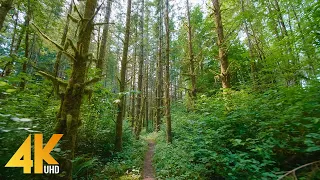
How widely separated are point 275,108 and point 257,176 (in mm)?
1790

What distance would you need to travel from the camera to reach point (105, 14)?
8867 mm

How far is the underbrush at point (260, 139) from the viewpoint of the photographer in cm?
290

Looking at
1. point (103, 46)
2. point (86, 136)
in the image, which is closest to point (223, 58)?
point (103, 46)

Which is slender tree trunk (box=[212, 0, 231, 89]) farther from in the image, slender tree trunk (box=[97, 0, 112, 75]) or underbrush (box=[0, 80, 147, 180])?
slender tree trunk (box=[97, 0, 112, 75])

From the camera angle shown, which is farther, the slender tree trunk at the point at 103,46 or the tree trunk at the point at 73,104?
the slender tree trunk at the point at 103,46

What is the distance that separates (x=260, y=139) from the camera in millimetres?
3496

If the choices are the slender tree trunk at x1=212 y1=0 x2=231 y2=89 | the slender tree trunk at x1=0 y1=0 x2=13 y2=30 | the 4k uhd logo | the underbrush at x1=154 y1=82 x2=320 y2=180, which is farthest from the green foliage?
the slender tree trunk at x1=0 y1=0 x2=13 y2=30

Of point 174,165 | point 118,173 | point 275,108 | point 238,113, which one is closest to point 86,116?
point 118,173

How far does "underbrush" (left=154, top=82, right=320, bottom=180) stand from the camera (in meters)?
2.90

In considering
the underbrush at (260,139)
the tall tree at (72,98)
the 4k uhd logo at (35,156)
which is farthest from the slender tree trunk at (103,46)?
the underbrush at (260,139)

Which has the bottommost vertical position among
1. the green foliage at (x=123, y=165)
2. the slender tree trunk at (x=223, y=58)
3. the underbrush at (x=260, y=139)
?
the green foliage at (x=123, y=165)

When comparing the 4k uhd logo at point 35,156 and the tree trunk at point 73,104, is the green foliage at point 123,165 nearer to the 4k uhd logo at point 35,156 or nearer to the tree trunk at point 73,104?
the tree trunk at point 73,104

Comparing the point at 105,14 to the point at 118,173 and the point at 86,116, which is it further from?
the point at 118,173

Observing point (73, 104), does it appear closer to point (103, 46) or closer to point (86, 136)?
point (86, 136)
